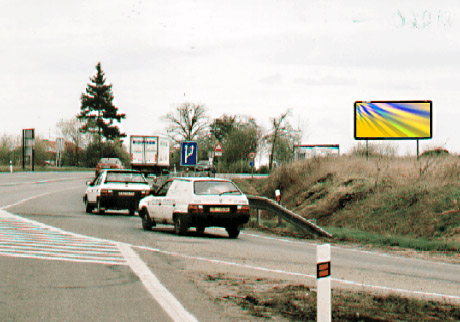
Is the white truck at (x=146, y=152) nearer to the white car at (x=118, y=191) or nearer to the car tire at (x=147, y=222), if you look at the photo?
the white car at (x=118, y=191)

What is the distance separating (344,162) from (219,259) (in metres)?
21.8

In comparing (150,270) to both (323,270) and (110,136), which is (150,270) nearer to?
(323,270)

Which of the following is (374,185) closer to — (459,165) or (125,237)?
(459,165)

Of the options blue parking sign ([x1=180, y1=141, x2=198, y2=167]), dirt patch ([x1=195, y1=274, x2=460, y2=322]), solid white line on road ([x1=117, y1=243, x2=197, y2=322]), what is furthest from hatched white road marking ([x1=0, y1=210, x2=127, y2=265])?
blue parking sign ([x1=180, y1=141, x2=198, y2=167])

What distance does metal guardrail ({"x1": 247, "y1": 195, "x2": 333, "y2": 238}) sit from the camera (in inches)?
753

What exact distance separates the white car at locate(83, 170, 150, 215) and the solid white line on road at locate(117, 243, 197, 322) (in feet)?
40.0

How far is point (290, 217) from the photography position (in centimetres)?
1989

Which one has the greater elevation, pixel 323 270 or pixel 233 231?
pixel 323 270

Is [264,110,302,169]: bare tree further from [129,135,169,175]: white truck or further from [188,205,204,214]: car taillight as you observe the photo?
[188,205,204,214]: car taillight

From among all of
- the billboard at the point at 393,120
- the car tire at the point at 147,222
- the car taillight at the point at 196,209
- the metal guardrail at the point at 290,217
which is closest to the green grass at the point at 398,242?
the metal guardrail at the point at 290,217

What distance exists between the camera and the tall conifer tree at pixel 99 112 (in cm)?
10556

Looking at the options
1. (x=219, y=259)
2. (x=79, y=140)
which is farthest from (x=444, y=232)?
(x=79, y=140)

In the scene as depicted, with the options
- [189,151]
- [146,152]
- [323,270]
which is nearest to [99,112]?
[146,152]

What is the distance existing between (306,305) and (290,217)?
12.0 m
